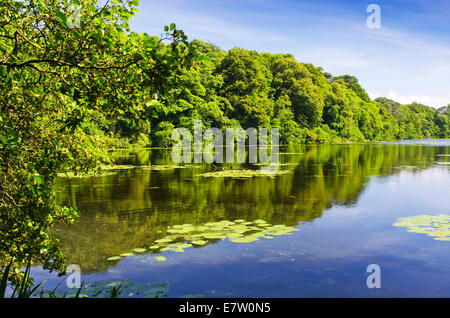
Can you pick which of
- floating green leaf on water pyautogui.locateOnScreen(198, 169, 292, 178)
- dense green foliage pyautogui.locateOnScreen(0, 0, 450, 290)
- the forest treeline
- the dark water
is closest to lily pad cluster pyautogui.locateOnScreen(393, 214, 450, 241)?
the dark water

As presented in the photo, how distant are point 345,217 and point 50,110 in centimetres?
1036

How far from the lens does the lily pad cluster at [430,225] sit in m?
11.1

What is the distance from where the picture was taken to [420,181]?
73.0 feet

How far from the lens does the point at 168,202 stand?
15.8m

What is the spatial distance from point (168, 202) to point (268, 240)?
6.36 metres

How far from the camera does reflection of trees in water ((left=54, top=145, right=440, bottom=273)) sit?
34.8 ft

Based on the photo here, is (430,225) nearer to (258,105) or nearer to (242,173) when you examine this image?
(242,173)

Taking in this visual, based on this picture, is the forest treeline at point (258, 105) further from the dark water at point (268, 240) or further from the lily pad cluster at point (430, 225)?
the lily pad cluster at point (430, 225)

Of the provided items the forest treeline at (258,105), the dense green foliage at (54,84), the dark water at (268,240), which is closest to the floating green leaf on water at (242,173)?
the dark water at (268,240)

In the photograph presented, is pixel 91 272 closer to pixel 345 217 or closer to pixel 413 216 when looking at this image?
pixel 345 217

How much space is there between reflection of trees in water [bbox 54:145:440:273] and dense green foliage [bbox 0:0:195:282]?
282cm

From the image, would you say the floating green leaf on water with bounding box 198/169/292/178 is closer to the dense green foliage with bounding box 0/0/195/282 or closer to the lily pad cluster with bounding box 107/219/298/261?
the lily pad cluster with bounding box 107/219/298/261

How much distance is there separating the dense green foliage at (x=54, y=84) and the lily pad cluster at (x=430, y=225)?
9530 millimetres
